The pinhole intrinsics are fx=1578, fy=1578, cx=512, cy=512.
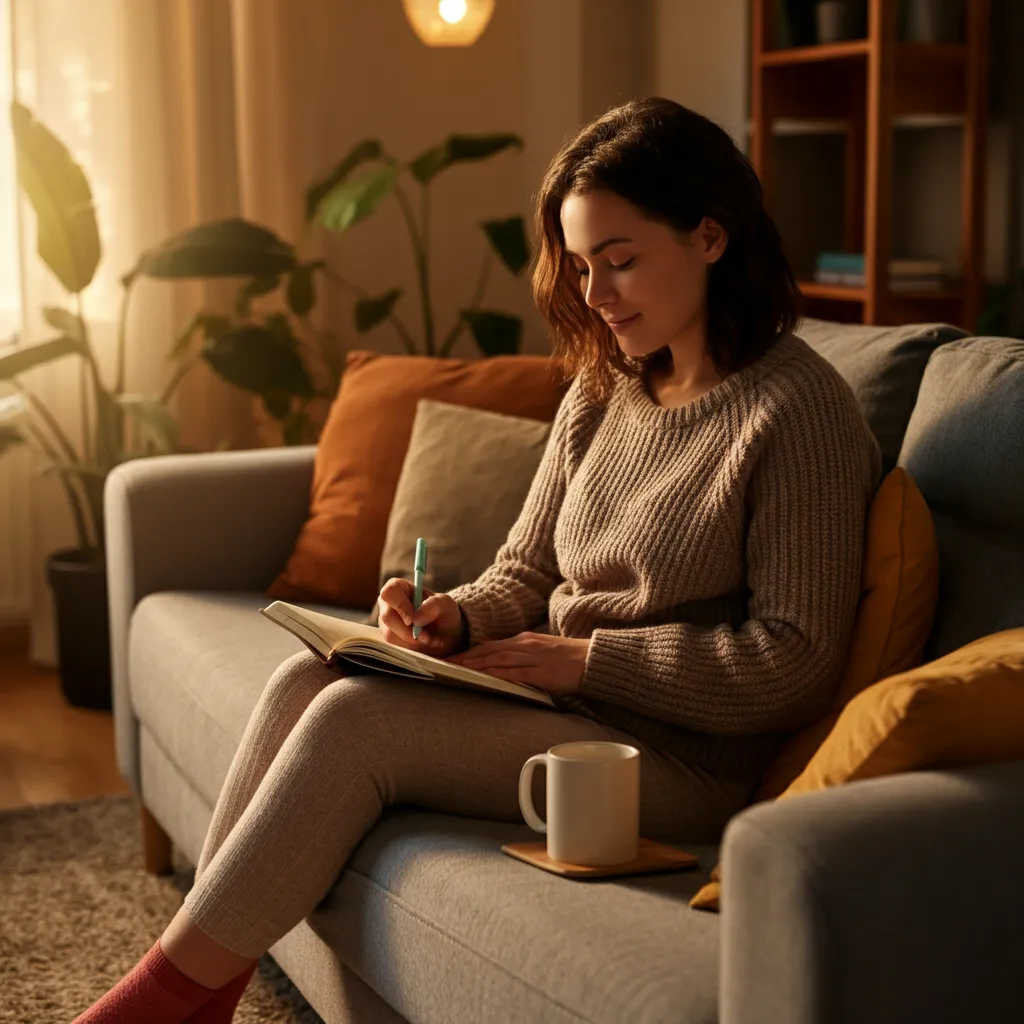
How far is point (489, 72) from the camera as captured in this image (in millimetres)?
4105

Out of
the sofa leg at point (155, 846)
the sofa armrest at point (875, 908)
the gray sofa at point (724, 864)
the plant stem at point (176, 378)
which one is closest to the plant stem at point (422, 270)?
the plant stem at point (176, 378)

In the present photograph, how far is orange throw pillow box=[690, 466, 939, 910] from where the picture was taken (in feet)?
5.12

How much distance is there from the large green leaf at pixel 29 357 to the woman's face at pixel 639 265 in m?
1.77

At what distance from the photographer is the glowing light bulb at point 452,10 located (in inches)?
121

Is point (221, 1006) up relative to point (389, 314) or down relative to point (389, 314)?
down

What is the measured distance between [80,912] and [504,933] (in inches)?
49.6

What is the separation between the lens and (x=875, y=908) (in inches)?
39.0

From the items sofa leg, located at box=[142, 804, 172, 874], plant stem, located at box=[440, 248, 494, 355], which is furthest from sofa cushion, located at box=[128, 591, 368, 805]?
plant stem, located at box=[440, 248, 494, 355]

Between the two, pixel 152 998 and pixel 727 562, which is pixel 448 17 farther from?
pixel 152 998

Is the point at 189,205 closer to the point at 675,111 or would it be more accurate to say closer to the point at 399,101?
the point at 399,101

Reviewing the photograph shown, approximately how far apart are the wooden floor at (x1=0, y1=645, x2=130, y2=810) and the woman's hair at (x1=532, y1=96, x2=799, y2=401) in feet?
5.53

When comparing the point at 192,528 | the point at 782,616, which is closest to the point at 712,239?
the point at 782,616

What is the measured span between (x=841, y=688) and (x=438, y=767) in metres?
0.41

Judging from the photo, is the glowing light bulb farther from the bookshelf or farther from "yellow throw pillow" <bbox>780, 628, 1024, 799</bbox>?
"yellow throw pillow" <bbox>780, 628, 1024, 799</bbox>
